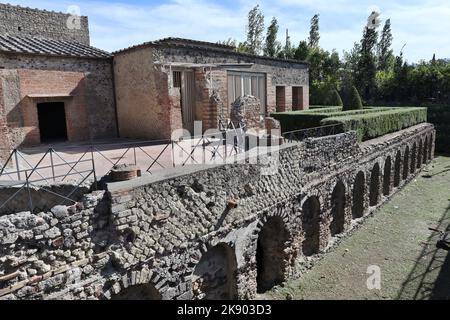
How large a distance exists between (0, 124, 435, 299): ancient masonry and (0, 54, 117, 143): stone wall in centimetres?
846

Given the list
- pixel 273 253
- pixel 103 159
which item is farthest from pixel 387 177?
pixel 103 159

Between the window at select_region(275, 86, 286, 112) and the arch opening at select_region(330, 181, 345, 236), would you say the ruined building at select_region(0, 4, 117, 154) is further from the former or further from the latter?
the arch opening at select_region(330, 181, 345, 236)

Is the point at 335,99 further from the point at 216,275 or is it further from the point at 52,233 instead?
the point at 52,233

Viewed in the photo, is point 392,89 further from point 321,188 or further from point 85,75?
point 85,75

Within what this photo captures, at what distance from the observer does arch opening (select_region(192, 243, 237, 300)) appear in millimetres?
8041

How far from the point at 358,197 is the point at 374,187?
6.84ft

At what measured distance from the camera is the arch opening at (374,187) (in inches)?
663

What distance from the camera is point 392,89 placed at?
122 ft

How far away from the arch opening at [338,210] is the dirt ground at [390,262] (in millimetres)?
590

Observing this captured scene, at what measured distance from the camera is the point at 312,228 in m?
12.3

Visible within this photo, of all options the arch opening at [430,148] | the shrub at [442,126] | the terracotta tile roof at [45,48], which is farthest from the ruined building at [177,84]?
the shrub at [442,126]

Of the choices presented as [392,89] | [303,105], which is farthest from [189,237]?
[392,89]

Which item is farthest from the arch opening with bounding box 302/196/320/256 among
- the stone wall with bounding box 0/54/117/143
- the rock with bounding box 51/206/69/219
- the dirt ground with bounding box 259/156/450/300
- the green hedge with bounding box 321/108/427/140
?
the stone wall with bounding box 0/54/117/143
